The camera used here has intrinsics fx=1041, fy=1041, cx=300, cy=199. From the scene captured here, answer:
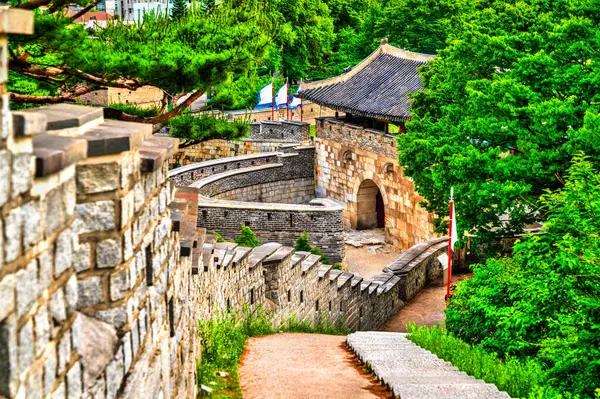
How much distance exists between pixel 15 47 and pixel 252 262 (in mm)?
5328

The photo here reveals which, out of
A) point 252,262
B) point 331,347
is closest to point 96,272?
point 331,347

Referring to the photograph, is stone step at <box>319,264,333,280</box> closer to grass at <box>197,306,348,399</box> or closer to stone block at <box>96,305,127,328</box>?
grass at <box>197,306,348,399</box>

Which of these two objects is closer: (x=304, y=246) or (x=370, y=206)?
(x=304, y=246)

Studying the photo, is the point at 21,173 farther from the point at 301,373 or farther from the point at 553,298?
the point at 553,298

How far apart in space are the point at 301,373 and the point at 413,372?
133cm

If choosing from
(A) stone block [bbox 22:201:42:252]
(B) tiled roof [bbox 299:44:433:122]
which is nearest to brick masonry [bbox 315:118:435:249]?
(B) tiled roof [bbox 299:44:433:122]

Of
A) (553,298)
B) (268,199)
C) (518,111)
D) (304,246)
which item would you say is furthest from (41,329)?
(268,199)

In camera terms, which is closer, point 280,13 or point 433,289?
point 433,289

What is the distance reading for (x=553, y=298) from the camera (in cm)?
1454

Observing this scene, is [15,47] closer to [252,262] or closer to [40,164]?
[252,262]

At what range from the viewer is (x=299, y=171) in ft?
132

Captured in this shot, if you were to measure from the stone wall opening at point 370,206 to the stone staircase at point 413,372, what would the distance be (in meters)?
22.0

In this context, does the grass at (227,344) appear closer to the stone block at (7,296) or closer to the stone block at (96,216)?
the stone block at (96,216)

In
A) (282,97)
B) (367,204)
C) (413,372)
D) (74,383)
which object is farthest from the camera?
(282,97)
